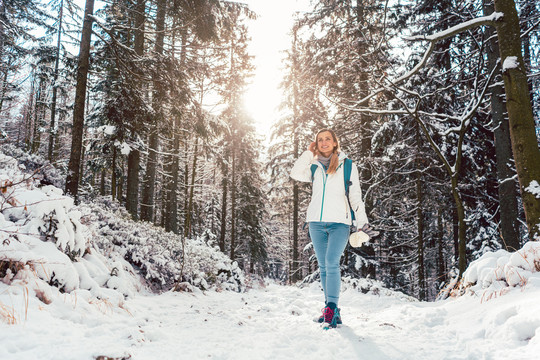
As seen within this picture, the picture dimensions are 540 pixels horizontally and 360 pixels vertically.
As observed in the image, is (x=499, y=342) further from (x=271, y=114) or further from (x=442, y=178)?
(x=271, y=114)

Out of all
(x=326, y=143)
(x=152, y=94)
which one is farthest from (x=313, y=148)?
(x=152, y=94)

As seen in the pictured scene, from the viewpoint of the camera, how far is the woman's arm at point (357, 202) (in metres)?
3.65

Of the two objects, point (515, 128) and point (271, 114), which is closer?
point (515, 128)

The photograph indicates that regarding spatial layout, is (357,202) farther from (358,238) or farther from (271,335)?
(271,335)

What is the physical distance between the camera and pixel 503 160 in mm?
7945

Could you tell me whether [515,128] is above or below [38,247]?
above

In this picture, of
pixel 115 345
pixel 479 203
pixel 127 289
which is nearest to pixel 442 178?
pixel 479 203

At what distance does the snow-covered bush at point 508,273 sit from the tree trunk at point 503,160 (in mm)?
4769

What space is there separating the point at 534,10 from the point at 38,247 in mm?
12717

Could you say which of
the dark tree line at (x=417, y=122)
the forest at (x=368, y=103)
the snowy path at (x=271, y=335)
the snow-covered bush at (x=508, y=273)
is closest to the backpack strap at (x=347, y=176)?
the snowy path at (x=271, y=335)

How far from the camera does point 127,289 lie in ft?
13.9

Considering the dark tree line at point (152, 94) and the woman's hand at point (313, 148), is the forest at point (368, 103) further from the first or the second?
the woman's hand at point (313, 148)

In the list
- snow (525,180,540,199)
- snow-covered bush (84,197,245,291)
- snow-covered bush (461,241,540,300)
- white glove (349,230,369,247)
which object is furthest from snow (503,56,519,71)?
snow-covered bush (84,197,245,291)

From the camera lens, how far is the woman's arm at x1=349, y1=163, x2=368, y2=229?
3.65 meters
